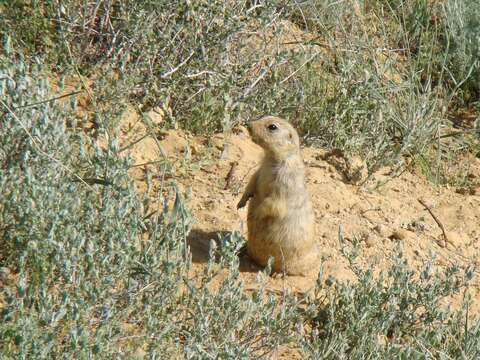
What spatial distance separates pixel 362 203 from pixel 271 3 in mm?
1700

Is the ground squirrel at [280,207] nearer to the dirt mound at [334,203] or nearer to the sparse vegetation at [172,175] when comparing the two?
the dirt mound at [334,203]

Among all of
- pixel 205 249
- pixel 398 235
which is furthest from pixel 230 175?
pixel 398 235

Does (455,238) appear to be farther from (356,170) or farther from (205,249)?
(205,249)

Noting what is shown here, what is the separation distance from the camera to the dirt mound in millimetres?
5816

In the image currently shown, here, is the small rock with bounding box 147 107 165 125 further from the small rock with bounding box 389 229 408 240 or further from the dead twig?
the small rock with bounding box 389 229 408 240

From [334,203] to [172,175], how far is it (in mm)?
1230

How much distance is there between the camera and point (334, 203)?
248 inches

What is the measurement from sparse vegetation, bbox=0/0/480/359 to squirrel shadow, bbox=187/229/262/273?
0.40 feet

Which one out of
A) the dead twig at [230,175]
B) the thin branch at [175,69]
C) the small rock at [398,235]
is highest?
the thin branch at [175,69]

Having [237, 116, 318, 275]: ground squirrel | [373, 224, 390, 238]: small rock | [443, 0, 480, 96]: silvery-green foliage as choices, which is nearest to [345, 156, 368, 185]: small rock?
[373, 224, 390, 238]: small rock

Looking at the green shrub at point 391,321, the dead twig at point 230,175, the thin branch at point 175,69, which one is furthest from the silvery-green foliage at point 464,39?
the green shrub at point 391,321

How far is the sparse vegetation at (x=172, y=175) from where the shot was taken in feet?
13.6

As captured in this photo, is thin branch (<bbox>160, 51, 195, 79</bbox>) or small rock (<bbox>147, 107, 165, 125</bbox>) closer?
thin branch (<bbox>160, 51, 195, 79</bbox>)

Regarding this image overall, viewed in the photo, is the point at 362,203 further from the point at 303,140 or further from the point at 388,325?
the point at 388,325
